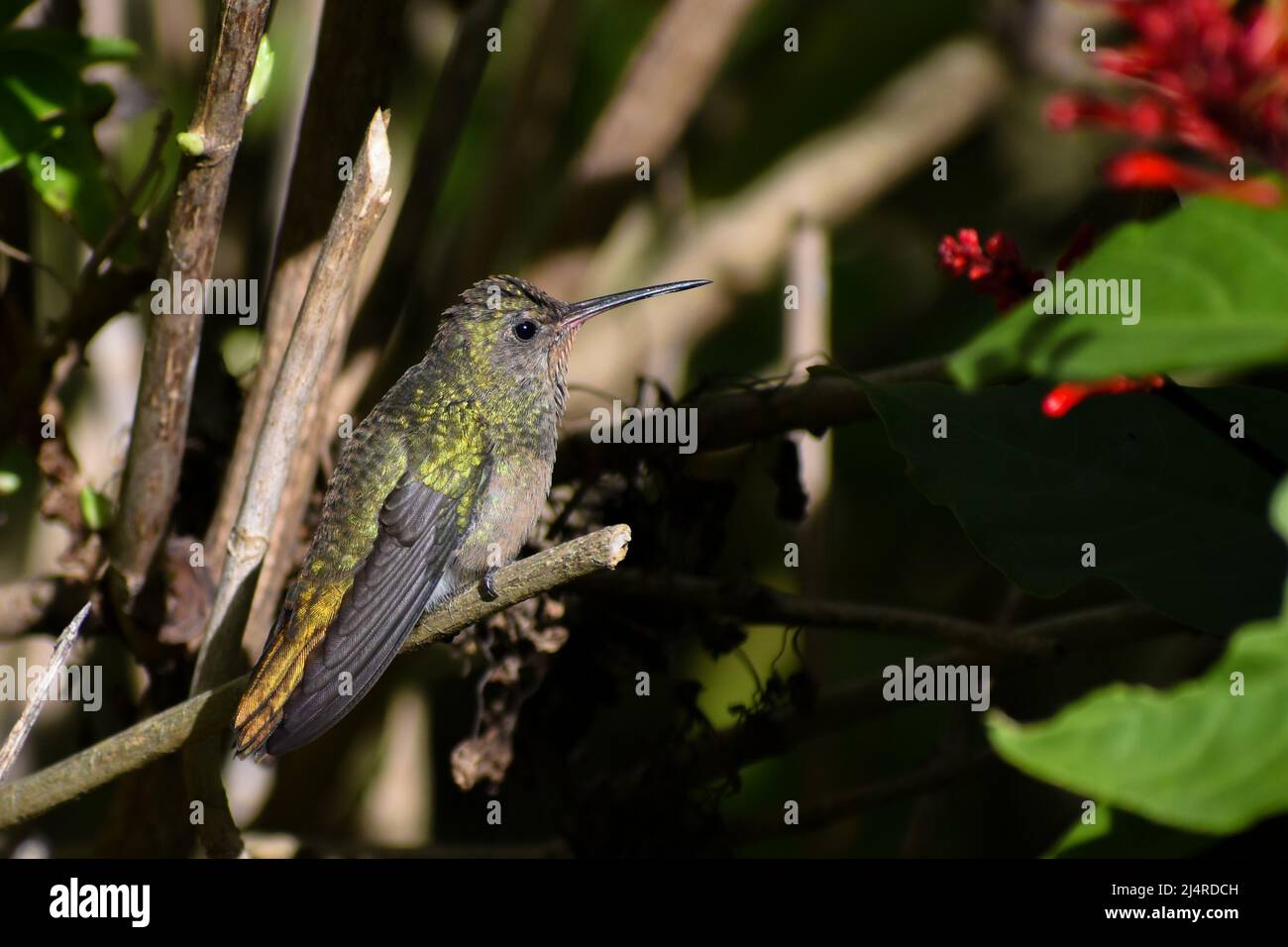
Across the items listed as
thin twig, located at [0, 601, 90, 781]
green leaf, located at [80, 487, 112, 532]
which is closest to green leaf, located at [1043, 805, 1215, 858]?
thin twig, located at [0, 601, 90, 781]

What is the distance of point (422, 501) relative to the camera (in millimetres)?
2885

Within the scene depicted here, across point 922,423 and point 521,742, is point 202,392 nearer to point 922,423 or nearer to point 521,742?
point 521,742

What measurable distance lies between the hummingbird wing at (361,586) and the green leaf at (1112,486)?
1.11m

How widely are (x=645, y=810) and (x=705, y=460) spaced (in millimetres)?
845

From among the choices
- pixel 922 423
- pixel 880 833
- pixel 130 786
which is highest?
pixel 922 423

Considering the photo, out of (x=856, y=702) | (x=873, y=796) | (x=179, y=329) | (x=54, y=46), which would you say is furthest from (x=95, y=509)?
(x=873, y=796)

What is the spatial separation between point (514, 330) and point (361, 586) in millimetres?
903

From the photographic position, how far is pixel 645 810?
9.48ft

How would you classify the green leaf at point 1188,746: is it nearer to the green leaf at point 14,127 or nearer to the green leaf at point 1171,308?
the green leaf at point 1171,308

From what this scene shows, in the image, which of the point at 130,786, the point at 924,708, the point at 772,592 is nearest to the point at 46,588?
the point at 130,786

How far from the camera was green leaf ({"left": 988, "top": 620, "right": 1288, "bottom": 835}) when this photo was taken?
3.45 ft

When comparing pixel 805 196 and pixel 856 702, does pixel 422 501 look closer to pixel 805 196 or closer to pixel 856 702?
pixel 856 702

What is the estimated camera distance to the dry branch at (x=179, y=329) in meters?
2.12
